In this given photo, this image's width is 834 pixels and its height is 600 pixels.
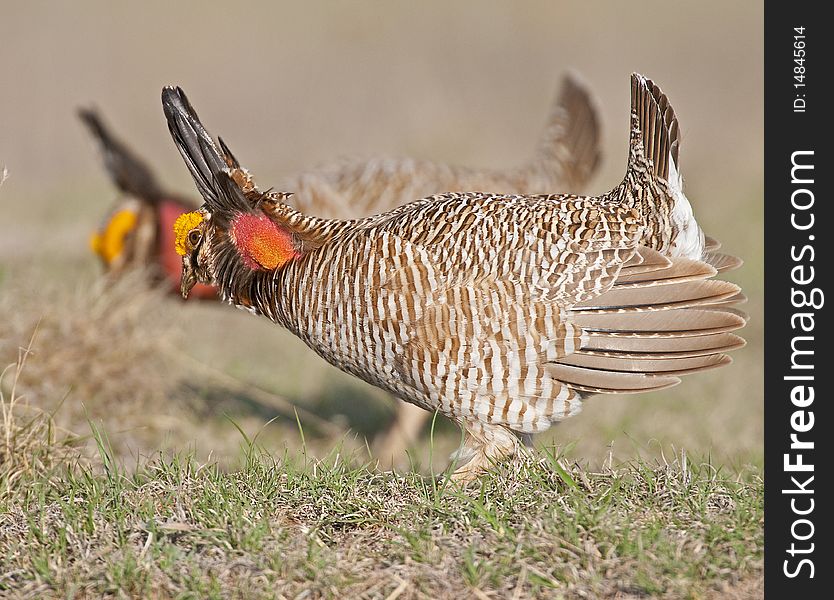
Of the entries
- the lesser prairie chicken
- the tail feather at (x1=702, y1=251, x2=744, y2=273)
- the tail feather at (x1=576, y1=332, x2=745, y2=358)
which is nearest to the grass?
the tail feather at (x1=576, y1=332, x2=745, y2=358)

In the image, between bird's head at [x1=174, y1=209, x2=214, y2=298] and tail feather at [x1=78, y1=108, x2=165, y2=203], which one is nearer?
bird's head at [x1=174, y1=209, x2=214, y2=298]

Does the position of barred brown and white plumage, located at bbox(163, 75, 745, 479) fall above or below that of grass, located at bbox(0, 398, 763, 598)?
above

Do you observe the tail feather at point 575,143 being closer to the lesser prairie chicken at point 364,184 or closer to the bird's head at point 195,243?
the lesser prairie chicken at point 364,184

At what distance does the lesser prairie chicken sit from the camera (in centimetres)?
590

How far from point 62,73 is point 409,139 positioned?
509cm

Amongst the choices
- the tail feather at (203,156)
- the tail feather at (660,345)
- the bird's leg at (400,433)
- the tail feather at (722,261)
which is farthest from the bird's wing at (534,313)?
the bird's leg at (400,433)

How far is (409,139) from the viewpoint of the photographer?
42.8 feet

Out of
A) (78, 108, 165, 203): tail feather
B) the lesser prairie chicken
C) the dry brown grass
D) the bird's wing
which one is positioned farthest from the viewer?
(78, 108, 165, 203): tail feather

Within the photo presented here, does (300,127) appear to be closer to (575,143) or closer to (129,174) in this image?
(129,174)

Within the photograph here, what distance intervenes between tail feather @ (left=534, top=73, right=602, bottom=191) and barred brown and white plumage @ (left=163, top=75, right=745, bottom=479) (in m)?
2.88

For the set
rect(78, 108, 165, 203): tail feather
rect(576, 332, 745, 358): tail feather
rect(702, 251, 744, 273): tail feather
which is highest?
rect(78, 108, 165, 203): tail feather

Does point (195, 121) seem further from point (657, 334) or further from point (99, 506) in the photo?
point (657, 334)

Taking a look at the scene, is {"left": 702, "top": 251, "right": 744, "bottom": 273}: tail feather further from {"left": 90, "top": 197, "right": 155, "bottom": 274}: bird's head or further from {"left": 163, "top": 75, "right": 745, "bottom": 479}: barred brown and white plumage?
{"left": 90, "top": 197, "right": 155, "bottom": 274}: bird's head

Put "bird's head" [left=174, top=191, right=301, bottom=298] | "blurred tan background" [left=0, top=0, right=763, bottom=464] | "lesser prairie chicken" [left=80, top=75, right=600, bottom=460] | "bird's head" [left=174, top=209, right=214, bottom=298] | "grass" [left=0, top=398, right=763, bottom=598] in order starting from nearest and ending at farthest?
"grass" [left=0, top=398, right=763, bottom=598] < "bird's head" [left=174, top=191, right=301, bottom=298] < "bird's head" [left=174, top=209, right=214, bottom=298] < "blurred tan background" [left=0, top=0, right=763, bottom=464] < "lesser prairie chicken" [left=80, top=75, right=600, bottom=460]
